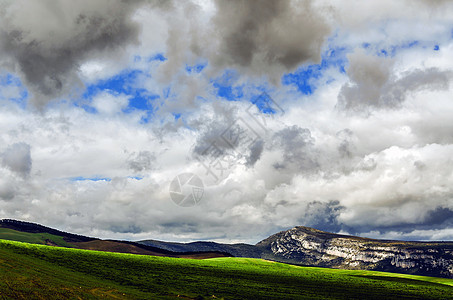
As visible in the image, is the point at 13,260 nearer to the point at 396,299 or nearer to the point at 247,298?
the point at 247,298

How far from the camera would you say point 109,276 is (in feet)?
306

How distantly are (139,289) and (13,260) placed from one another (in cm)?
3354

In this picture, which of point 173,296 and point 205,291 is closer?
point 173,296

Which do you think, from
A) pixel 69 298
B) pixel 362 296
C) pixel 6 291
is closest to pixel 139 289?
pixel 69 298

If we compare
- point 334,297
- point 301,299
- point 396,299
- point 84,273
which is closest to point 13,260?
point 84,273

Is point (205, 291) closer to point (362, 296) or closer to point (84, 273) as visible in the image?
point (84, 273)

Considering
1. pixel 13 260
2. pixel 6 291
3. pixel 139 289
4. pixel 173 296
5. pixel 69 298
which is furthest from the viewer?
pixel 13 260

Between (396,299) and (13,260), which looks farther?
(396,299)

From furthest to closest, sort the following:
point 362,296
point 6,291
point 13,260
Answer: point 362,296
point 13,260
point 6,291

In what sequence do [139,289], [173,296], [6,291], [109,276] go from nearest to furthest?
[6,291]
[173,296]
[139,289]
[109,276]

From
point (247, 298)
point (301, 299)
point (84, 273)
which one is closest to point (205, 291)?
point (247, 298)

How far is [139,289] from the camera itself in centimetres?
7788

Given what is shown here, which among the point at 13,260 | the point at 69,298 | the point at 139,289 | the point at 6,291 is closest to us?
the point at 6,291

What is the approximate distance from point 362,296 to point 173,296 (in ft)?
197
